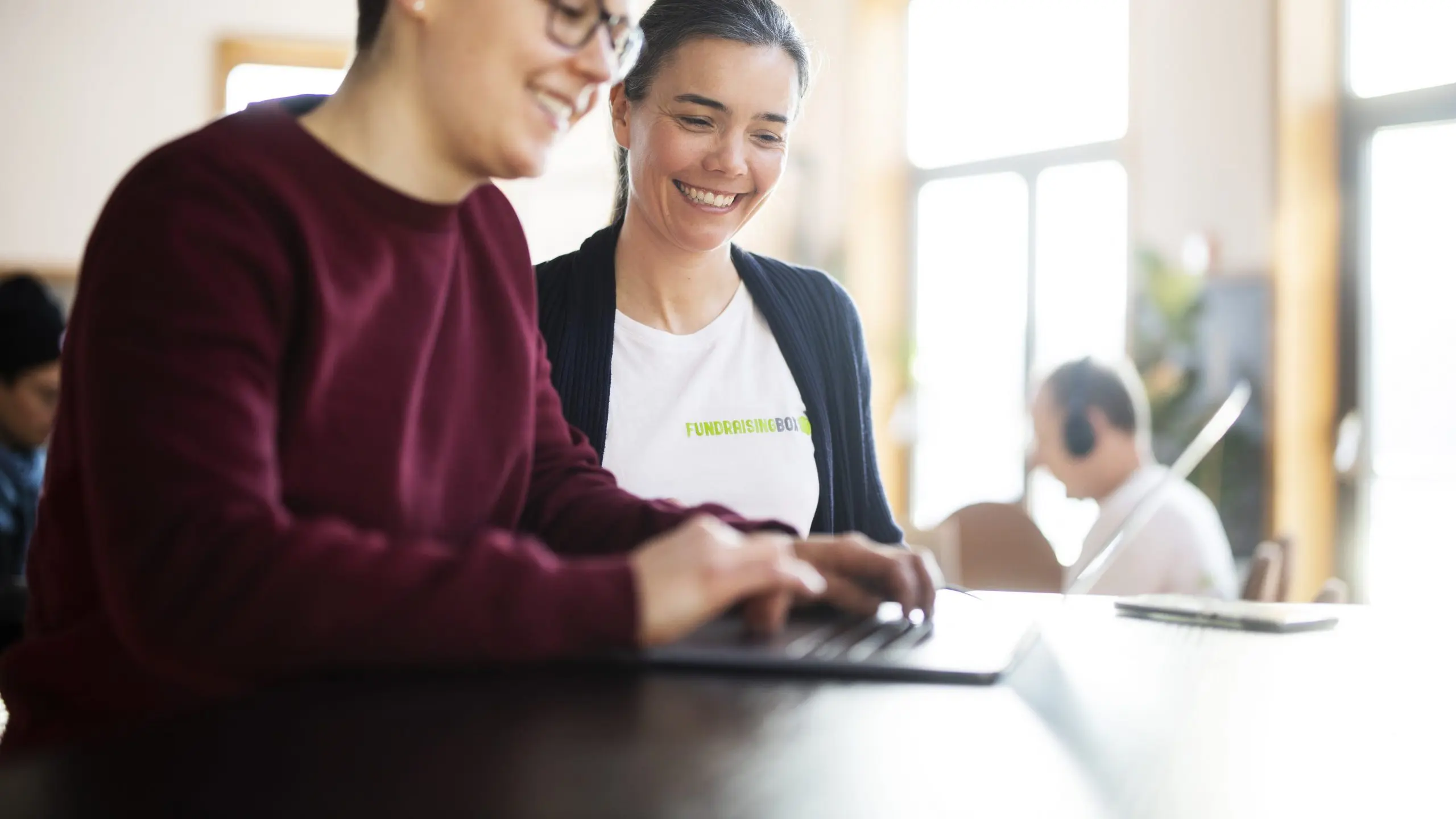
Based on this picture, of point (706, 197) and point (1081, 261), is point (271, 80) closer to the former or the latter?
point (1081, 261)

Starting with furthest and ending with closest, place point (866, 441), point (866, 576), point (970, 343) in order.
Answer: point (970, 343)
point (866, 441)
point (866, 576)

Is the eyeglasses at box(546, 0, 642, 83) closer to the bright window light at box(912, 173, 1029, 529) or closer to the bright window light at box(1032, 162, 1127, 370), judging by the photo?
the bright window light at box(1032, 162, 1127, 370)

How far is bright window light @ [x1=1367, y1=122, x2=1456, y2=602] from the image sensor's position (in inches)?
169

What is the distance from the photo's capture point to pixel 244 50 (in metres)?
6.24

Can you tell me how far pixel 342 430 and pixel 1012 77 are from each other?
5.79 meters

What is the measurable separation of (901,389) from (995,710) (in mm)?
6011

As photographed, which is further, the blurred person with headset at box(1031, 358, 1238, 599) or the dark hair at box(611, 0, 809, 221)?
the blurred person with headset at box(1031, 358, 1238, 599)

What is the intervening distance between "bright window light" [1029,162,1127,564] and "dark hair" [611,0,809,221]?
3864mm

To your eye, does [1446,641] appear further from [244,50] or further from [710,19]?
[244,50]

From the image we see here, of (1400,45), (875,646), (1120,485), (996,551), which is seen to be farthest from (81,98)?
(875,646)

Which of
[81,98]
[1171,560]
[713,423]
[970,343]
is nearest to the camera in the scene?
[713,423]

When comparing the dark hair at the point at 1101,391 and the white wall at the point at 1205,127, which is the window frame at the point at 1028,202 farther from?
the dark hair at the point at 1101,391

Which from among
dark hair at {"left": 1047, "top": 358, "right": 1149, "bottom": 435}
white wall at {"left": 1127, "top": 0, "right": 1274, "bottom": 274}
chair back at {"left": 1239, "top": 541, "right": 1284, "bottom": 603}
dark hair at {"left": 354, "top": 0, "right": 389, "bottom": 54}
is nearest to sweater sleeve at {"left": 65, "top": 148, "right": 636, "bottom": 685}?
dark hair at {"left": 354, "top": 0, "right": 389, "bottom": 54}

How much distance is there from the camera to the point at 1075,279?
588 centimetres
